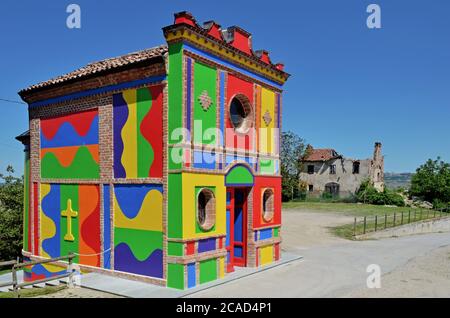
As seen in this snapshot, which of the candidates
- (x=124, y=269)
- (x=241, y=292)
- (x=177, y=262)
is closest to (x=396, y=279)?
(x=241, y=292)

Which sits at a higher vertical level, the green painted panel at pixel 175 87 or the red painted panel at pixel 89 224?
the green painted panel at pixel 175 87

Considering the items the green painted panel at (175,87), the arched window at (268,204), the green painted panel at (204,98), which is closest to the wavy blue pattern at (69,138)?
the green painted panel at (175,87)

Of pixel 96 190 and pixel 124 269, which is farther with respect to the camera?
pixel 96 190

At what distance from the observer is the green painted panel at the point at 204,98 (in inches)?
418

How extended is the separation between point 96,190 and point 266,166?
542cm

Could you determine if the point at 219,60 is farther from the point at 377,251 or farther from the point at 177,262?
the point at 377,251

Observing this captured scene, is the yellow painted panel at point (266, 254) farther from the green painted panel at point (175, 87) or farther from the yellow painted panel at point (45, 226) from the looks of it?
the yellow painted panel at point (45, 226)

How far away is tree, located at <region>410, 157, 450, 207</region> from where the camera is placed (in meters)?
44.7

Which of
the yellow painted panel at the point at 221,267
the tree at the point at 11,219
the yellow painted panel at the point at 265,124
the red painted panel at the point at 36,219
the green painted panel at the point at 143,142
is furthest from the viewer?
the tree at the point at 11,219

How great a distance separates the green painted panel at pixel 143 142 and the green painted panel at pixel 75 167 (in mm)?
1855

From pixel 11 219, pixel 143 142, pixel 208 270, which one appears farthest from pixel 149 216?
pixel 11 219

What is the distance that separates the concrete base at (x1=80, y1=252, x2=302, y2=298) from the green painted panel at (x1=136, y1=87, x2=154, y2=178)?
2.84 meters

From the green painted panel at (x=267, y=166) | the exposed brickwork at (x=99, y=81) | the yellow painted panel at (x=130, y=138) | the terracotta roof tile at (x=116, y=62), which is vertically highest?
the terracotta roof tile at (x=116, y=62)

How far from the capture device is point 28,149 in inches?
596
